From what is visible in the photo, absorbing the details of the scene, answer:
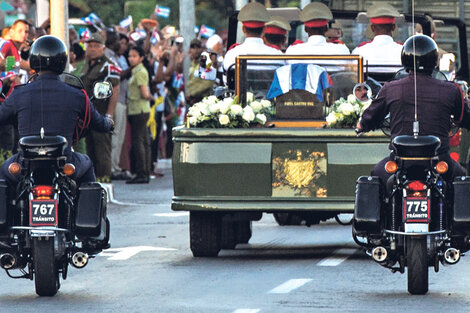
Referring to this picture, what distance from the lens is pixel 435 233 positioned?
33.6ft

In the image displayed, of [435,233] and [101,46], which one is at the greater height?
[101,46]

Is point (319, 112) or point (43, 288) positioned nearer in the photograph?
point (43, 288)

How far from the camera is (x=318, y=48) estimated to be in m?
14.5

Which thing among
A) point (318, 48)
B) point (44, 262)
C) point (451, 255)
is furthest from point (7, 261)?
point (318, 48)

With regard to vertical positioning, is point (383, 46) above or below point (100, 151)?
above

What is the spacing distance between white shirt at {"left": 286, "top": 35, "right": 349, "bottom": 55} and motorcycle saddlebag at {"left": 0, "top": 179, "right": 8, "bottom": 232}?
14.6 ft

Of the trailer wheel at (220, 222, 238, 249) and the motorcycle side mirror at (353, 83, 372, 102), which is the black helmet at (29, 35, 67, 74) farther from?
the trailer wheel at (220, 222, 238, 249)

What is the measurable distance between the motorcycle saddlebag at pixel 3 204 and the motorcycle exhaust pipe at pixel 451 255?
111 inches

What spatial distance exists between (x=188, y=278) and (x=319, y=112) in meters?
2.63

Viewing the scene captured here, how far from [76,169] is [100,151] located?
1056cm

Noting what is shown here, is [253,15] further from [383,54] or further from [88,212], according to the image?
[88,212]

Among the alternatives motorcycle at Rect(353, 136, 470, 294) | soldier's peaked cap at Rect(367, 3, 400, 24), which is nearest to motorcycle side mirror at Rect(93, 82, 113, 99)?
motorcycle at Rect(353, 136, 470, 294)

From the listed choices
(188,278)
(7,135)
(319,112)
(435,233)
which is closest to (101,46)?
(7,135)

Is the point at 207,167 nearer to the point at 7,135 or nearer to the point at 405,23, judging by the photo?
the point at 405,23
